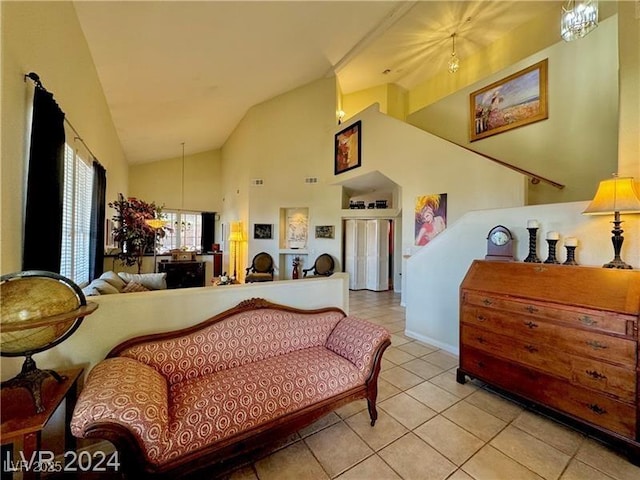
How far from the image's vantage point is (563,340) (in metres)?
1.84

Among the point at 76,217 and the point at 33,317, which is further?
the point at 76,217

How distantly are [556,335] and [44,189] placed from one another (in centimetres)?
371

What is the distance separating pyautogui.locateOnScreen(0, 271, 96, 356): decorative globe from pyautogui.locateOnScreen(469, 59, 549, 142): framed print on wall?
586cm

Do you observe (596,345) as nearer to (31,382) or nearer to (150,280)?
(31,382)

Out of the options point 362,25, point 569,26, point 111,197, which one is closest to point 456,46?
point 362,25

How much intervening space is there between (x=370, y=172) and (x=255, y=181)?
3.46m

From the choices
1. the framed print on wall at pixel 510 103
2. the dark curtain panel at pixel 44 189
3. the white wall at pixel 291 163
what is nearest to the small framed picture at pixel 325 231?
the white wall at pixel 291 163

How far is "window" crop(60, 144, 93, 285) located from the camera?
245 centimetres

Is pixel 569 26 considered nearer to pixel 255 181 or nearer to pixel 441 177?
pixel 441 177

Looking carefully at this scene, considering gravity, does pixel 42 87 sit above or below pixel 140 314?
above

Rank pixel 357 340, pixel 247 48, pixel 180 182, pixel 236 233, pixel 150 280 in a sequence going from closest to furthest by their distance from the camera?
pixel 357 340, pixel 150 280, pixel 247 48, pixel 236 233, pixel 180 182

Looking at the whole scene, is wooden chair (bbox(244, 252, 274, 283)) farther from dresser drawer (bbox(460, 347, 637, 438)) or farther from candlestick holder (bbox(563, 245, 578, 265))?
candlestick holder (bbox(563, 245, 578, 265))

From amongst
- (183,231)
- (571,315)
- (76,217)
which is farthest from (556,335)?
(183,231)

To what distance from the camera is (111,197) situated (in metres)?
4.92
